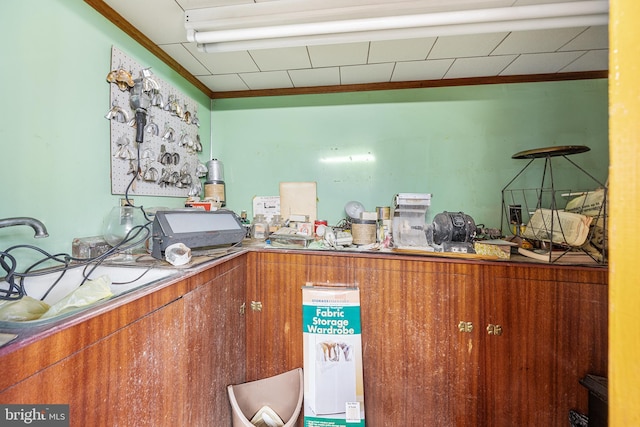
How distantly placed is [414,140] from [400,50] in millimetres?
696

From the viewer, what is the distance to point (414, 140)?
6.54ft

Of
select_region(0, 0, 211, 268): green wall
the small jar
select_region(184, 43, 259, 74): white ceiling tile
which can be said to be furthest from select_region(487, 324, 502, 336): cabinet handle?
select_region(184, 43, 259, 74): white ceiling tile

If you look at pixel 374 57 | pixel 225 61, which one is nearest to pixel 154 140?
pixel 225 61

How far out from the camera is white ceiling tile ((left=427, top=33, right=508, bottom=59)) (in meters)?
1.45

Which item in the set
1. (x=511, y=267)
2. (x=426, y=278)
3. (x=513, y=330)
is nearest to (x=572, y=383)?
(x=513, y=330)

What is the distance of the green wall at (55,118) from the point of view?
2.96 ft

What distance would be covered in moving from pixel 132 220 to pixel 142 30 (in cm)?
118

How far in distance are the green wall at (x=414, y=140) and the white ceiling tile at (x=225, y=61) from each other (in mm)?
362

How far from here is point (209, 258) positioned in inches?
44.5

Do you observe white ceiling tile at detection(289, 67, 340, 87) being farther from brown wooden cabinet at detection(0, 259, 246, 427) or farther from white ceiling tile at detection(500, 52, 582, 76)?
brown wooden cabinet at detection(0, 259, 246, 427)

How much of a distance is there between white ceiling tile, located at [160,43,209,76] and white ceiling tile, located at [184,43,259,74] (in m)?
0.04

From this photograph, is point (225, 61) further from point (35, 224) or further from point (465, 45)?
point (465, 45)

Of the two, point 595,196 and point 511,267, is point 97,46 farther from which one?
point 595,196

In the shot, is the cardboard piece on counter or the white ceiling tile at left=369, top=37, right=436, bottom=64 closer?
the white ceiling tile at left=369, top=37, right=436, bottom=64
